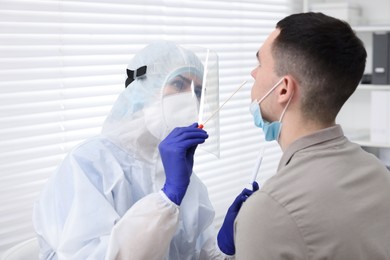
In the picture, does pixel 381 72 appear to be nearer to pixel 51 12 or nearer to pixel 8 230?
pixel 51 12

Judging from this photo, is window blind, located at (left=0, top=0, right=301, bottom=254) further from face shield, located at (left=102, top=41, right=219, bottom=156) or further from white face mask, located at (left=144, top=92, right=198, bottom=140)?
white face mask, located at (left=144, top=92, right=198, bottom=140)

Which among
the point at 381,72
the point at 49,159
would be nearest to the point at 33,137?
the point at 49,159

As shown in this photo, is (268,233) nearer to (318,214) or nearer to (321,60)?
(318,214)

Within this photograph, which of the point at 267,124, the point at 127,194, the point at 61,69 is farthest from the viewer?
the point at 61,69

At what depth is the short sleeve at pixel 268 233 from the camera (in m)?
1.05

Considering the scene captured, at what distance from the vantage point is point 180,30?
2.47 m

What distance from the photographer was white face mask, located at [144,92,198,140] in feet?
4.96

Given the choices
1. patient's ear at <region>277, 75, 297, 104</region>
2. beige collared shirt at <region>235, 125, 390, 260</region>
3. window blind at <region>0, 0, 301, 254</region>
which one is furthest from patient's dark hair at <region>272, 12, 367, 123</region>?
window blind at <region>0, 0, 301, 254</region>

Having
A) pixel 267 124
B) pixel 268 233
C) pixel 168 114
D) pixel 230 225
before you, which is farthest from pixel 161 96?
pixel 268 233

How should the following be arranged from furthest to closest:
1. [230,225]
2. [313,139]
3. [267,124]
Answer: [230,225]
[267,124]
[313,139]

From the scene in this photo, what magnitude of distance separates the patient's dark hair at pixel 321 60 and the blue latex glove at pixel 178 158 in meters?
0.31

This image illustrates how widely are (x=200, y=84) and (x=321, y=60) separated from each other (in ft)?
1.54

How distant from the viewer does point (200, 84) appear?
157cm

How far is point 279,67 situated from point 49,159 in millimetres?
1105
